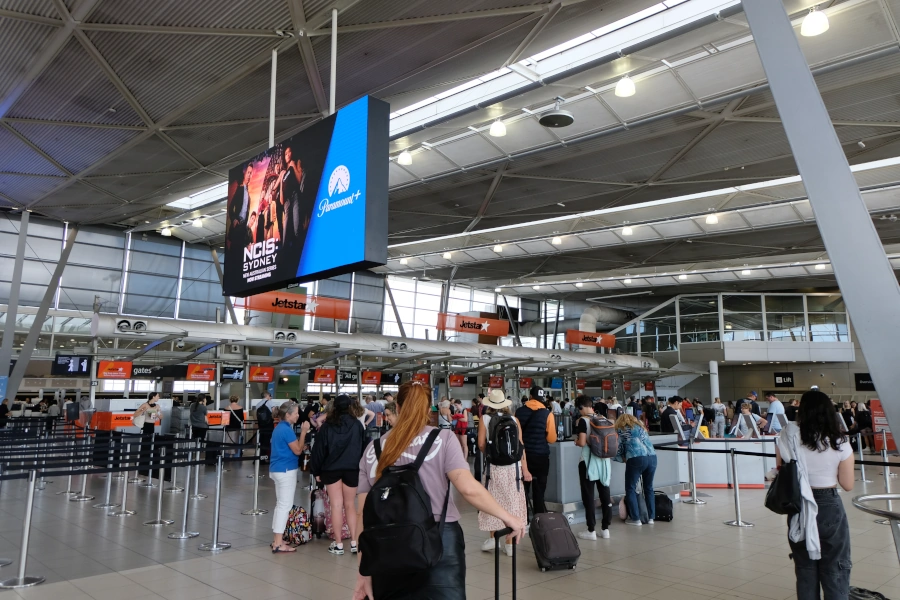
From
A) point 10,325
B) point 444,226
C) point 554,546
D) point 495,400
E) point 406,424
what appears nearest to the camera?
point 406,424

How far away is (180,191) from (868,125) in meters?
16.4

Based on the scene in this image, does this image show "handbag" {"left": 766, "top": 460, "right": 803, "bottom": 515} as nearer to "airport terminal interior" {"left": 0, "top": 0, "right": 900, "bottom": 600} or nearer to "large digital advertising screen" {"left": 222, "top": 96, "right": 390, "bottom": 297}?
"airport terminal interior" {"left": 0, "top": 0, "right": 900, "bottom": 600}

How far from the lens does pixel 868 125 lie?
12.2 metres

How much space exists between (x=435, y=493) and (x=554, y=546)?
412 centimetres

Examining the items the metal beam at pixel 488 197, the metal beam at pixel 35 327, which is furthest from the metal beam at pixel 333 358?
the metal beam at pixel 35 327

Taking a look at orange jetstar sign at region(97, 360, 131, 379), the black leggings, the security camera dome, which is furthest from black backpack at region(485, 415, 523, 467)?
orange jetstar sign at region(97, 360, 131, 379)

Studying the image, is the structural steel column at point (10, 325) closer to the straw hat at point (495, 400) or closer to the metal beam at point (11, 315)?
the metal beam at point (11, 315)

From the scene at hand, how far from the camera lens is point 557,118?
1177cm

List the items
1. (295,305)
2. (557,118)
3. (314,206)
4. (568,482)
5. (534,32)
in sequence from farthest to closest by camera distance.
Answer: (295,305) < (557,118) < (568,482) < (534,32) < (314,206)

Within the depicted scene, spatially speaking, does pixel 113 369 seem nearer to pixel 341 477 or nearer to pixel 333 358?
pixel 333 358

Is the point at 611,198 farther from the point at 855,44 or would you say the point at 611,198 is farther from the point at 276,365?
the point at 276,365

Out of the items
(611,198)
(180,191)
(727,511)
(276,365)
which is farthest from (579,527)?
(276,365)

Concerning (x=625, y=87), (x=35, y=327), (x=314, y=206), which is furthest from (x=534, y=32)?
(x=35, y=327)

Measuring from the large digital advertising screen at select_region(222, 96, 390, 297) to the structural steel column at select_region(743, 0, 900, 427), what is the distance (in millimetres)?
3702
